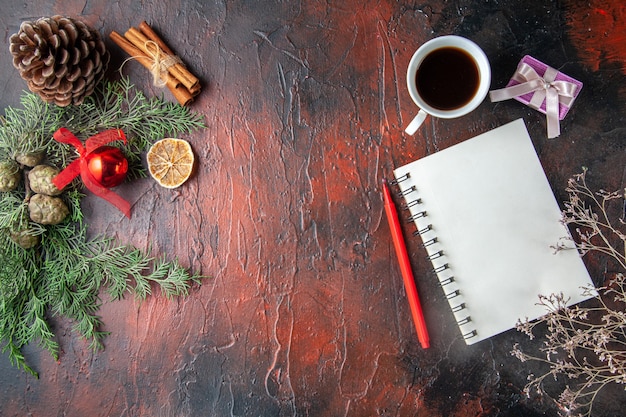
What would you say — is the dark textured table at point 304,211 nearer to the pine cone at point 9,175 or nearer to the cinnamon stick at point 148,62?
the cinnamon stick at point 148,62

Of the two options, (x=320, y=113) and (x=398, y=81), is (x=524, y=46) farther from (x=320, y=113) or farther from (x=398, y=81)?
(x=320, y=113)

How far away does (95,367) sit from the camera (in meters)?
1.06

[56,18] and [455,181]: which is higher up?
[56,18]

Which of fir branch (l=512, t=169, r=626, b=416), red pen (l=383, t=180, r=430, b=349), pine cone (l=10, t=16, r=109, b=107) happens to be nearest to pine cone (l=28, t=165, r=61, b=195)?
pine cone (l=10, t=16, r=109, b=107)

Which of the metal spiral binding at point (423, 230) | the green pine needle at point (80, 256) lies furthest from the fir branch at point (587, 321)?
the green pine needle at point (80, 256)

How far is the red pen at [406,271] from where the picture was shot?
39.0 inches

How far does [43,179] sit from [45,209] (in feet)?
0.19

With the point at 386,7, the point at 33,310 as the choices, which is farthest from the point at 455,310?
the point at 33,310

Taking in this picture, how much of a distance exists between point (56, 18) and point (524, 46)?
3.03 feet

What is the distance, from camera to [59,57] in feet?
3.12

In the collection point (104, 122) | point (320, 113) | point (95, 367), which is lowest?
point (95, 367)

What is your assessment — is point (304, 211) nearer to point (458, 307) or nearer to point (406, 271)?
point (406, 271)

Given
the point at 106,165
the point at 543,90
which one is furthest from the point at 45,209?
the point at 543,90

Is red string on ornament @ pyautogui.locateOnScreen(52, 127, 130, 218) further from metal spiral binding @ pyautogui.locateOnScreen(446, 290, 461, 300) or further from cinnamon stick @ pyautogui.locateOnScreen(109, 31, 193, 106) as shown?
metal spiral binding @ pyautogui.locateOnScreen(446, 290, 461, 300)
